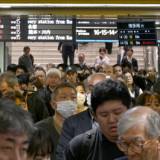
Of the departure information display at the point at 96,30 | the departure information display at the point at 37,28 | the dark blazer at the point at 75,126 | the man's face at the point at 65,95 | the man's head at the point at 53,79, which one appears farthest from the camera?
the departure information display at the point at 96,30

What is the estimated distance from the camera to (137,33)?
46.7ft

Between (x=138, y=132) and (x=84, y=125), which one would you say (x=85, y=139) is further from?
(x=84, y=125)

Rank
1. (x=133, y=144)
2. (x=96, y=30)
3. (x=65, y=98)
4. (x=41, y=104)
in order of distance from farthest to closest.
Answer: (x=96, y=30)
(x=41, y=104)
(x=65, y=98)
(x=133, y=144)

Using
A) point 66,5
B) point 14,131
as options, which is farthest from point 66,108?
point 66,5

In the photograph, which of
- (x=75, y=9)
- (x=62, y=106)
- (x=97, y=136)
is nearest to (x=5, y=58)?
(x=75, y=9)

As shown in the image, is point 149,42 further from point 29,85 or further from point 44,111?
point 44,111

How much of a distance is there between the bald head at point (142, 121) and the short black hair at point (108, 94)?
1.73ft

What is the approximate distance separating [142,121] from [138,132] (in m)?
0.09

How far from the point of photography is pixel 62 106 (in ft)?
19.7

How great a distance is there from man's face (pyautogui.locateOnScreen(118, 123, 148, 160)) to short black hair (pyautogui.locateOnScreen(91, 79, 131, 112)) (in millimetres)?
686

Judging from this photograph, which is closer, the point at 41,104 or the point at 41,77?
the point at 41,104

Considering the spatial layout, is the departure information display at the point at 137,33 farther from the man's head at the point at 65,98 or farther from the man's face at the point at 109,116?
the man's face at the point at 109,116

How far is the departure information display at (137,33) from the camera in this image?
13.8 m

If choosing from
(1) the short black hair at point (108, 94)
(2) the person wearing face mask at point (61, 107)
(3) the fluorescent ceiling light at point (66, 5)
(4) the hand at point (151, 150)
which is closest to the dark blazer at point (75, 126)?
(2) the person wearing face mask at point (61, 107)
